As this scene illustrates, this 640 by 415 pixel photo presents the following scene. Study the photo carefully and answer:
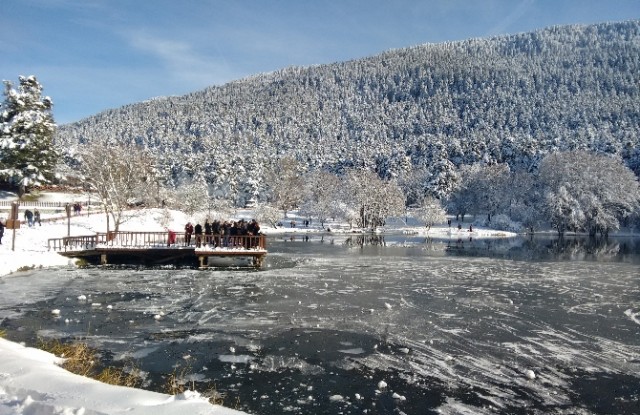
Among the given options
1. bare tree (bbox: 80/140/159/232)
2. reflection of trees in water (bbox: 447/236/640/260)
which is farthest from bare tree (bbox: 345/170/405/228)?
bare tree (bbox: 80/140/159/232)

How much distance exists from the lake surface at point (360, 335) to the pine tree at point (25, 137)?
3476 cm

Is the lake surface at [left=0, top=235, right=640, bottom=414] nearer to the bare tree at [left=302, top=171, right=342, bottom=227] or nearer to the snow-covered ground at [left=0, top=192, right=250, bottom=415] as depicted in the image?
the snow-covered ground at [left=0, top=192, right=250, bottom=415]

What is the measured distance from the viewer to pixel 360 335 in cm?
1454

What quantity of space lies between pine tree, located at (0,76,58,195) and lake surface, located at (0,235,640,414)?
34.8 metres

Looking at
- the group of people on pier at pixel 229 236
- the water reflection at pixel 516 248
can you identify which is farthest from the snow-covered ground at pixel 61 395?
the water reflection at pixel 516 248

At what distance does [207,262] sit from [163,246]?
345cm

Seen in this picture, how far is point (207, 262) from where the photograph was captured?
31406 mm

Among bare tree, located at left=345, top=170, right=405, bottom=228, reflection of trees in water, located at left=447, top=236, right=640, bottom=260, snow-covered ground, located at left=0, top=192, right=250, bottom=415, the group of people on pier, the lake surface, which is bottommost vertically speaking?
the lake surface

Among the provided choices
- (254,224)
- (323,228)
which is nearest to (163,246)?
(254,224)

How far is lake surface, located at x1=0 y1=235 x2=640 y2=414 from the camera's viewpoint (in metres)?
10.1

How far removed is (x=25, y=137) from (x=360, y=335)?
53.2 metres

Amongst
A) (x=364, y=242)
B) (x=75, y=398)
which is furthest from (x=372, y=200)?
(x=75, y=398)

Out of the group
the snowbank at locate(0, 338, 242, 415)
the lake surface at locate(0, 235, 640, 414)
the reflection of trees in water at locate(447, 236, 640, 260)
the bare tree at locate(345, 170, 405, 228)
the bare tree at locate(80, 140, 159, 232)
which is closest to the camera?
the snowbank at locate(0, 338, 242, 415)

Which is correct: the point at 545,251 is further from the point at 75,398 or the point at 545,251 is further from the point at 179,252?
the point at 75,398
